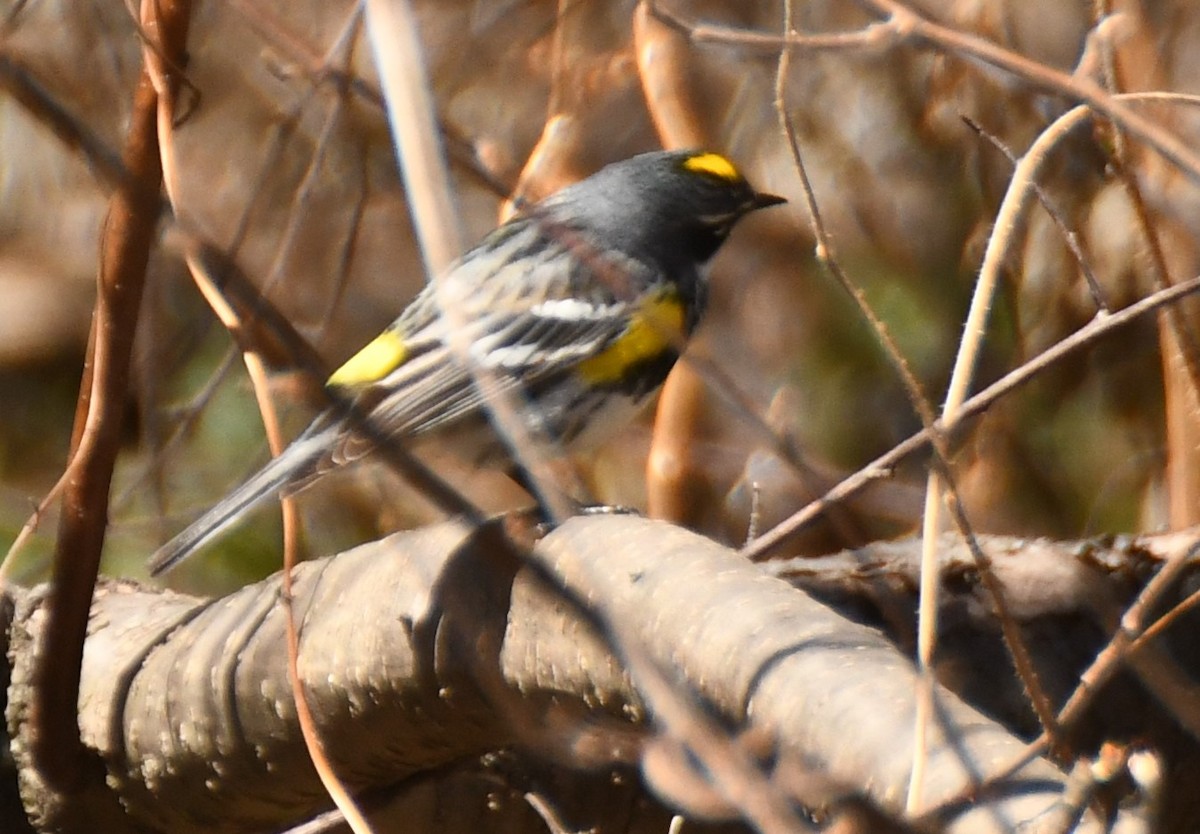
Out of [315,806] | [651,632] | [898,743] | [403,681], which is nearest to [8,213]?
[315,806]

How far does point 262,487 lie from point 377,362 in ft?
1.30

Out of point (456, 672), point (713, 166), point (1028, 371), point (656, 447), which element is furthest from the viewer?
point (656, 447)

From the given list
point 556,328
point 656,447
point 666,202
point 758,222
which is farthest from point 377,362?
point 758,222

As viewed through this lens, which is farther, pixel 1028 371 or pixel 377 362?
pixel 377 362

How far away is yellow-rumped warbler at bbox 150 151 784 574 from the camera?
8.56ft

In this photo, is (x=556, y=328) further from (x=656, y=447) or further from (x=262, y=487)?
(x=656, y=447)

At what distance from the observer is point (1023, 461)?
383 centimetres

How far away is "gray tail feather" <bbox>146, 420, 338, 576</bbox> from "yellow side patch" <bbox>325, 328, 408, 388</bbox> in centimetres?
21

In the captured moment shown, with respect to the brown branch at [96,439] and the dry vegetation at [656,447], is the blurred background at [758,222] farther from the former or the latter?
the brown branch at [96,439]

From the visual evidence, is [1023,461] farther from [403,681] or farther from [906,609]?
[403,681]

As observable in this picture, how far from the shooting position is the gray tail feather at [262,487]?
2461 millimetres

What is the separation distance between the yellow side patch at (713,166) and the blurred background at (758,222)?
44cm

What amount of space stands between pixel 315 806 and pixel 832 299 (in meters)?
2.28

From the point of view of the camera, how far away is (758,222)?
3.92 m
